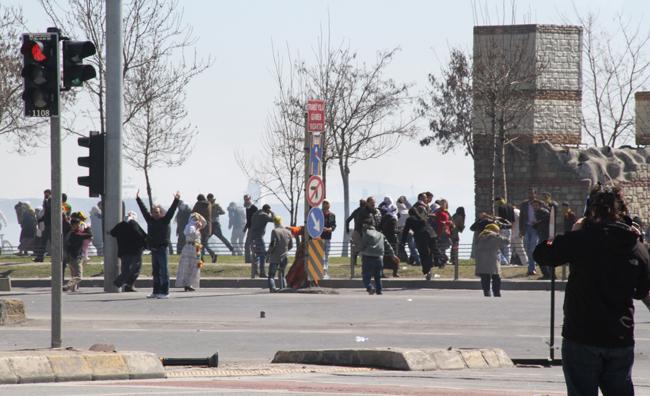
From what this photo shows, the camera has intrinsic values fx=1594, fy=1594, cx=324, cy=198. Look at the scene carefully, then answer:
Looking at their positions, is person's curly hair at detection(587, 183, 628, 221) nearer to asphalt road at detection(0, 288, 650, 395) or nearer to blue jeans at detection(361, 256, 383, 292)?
asphalt road at detection(0, 288, 650, 395)

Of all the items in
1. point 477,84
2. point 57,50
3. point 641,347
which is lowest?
point 641,347

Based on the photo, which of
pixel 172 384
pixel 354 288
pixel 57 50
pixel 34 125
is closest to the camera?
pixel 172 384

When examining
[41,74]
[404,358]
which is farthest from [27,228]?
[404,358]

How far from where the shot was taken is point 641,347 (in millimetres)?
17578

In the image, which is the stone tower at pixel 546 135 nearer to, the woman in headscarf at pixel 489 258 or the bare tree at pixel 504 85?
the bare tree at pixel 504 85

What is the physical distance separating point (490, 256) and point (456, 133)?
3744cm

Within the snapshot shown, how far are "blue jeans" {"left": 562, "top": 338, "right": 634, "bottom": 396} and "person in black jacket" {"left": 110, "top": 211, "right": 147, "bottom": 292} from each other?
65.4 ft

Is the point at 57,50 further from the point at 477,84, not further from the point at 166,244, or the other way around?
the point at 477,84

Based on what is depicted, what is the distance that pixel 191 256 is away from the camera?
1105 inches

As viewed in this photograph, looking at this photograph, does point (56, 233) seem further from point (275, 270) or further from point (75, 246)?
point (75, 246)

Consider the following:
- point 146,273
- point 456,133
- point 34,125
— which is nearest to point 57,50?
point 146,273

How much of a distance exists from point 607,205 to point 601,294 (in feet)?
1.52

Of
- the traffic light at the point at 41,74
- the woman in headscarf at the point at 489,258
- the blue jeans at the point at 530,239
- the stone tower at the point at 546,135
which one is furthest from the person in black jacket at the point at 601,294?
the stone tower at the point at 546,135

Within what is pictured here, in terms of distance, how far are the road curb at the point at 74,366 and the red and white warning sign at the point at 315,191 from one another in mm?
14483
